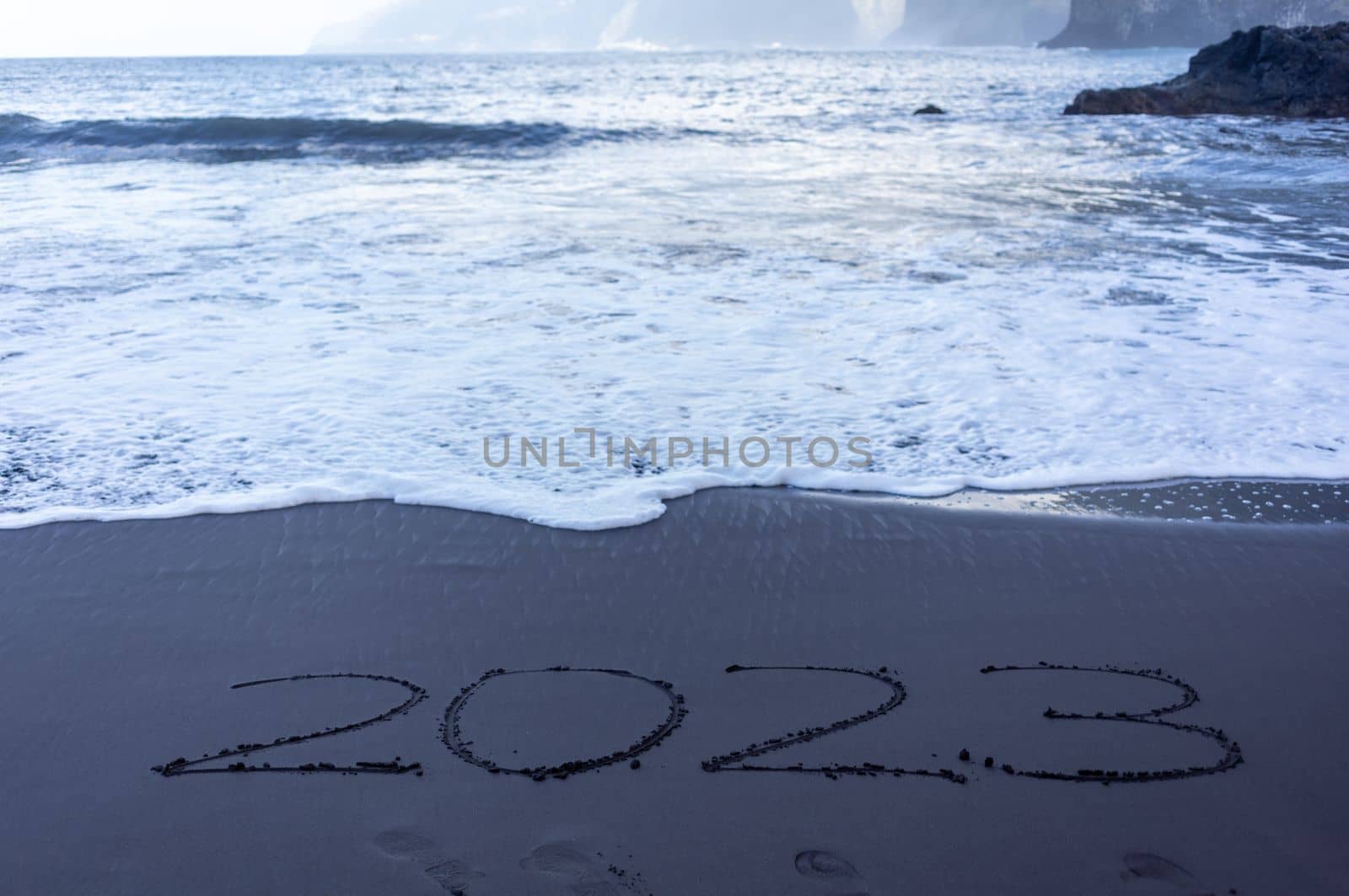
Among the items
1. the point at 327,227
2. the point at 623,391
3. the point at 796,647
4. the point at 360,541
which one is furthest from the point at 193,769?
the point at 327,227

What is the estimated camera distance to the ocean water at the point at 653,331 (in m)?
4.00

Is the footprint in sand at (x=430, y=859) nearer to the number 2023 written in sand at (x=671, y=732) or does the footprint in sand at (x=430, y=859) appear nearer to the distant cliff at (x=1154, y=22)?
the number 2023 written in sand at (x=671, y=732)

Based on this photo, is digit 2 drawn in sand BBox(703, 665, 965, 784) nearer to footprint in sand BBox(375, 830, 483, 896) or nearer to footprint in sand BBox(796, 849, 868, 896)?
footprint in sand BBox(796, 849, 868, 896)

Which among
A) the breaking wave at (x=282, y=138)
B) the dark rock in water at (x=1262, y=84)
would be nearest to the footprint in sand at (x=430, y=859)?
the breaking wave at (x=282, y=138)

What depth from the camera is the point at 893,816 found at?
2.14 m

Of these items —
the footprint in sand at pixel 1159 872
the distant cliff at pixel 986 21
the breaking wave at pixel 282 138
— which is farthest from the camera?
the distant cliff at pixel 986 21

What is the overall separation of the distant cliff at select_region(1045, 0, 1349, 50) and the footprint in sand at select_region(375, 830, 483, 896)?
12521cm

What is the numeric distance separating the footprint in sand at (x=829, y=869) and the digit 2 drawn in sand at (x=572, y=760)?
48 cm

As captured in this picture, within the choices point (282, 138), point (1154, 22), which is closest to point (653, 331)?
point (282, 138)

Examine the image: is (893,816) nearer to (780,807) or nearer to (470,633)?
(780,807)

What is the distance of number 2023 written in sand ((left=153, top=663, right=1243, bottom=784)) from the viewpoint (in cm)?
228

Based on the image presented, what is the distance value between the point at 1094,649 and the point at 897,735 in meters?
0.77

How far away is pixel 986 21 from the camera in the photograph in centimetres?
16038

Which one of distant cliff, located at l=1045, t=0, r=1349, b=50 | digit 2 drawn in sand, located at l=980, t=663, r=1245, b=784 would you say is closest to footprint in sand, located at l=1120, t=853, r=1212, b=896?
digit 2 drawn in sand, located at l=980, t=663, r=1245, b=784
